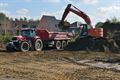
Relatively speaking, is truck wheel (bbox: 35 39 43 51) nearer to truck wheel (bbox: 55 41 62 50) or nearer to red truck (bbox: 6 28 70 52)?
red truck (bbox: 6 28 70 52)

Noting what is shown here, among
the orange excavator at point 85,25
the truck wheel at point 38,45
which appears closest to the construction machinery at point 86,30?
the orange excavator at point 85,25

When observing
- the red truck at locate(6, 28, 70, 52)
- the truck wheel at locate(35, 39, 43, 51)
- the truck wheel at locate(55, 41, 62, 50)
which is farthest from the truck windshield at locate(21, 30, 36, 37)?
the truck wheel at locate(55, 41, 62, 50)

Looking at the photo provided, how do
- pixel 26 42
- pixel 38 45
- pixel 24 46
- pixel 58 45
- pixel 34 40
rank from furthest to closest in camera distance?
1. pixel 58 45
2. pixel 38 45
3. pixel 34 40
4. pixel 24 46
5. pixel 26 42

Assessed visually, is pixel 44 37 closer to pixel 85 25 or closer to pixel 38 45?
pixel 38 45

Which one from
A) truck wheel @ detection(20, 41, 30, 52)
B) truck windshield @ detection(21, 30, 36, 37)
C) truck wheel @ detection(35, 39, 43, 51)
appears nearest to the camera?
truck wheel @ detection(20, 41, 30, 52)

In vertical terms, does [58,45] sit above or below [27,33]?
below

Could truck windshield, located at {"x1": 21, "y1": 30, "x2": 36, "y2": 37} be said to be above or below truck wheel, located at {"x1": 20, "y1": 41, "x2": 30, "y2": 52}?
above

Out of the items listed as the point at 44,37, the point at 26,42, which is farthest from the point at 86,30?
the point at 26,42

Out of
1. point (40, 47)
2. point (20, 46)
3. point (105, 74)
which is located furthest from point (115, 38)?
point (105, 74)

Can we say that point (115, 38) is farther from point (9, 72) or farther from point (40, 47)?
point (9, 72)

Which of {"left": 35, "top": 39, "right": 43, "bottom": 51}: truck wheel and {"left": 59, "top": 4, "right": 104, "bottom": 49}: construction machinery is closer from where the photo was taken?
{"left": 35, "top": 39, "right": 43, "bottom": 51}: truck wheel

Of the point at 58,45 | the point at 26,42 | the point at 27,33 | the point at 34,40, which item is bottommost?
the point at 58,45

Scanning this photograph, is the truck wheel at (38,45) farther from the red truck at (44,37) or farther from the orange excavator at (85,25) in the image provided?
the orange excavator at (85,25)

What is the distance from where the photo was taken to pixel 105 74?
654 inches
